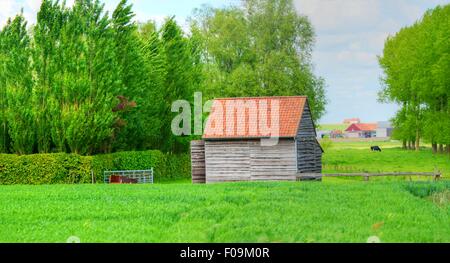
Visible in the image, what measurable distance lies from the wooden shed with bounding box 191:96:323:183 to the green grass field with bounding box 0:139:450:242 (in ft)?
25.8

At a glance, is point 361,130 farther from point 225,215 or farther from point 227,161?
point 225,215

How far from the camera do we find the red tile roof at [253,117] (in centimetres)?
3716

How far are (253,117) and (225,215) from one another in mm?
21171

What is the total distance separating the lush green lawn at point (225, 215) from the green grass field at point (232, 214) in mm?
24

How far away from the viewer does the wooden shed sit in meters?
36.6

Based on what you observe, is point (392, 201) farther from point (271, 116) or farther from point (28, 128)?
point (28, 128)

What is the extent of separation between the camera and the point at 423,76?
63.3 m

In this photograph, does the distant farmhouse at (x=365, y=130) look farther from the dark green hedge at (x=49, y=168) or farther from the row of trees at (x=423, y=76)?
Result: the dark green hedge at (x=49, y=168)

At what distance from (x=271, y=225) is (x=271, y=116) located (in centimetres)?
2352

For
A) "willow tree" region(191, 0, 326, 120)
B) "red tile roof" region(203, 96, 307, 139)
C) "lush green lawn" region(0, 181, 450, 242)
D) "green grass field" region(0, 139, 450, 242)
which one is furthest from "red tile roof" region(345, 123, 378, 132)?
"lush green lawn" region(0, 181, 450, 242)

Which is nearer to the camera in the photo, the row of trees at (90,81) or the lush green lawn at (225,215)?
the lush green lawn at (225,215)

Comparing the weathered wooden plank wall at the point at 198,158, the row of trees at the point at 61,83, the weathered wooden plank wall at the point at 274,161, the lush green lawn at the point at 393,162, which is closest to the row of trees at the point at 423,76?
the lush green lawn at the point at 393,162

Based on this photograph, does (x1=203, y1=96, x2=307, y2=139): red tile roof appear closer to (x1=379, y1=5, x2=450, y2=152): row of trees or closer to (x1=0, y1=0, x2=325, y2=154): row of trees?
(x1=0, y1=0, x2=325, y2=154): row of trees

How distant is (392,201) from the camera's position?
21812 millimetres
